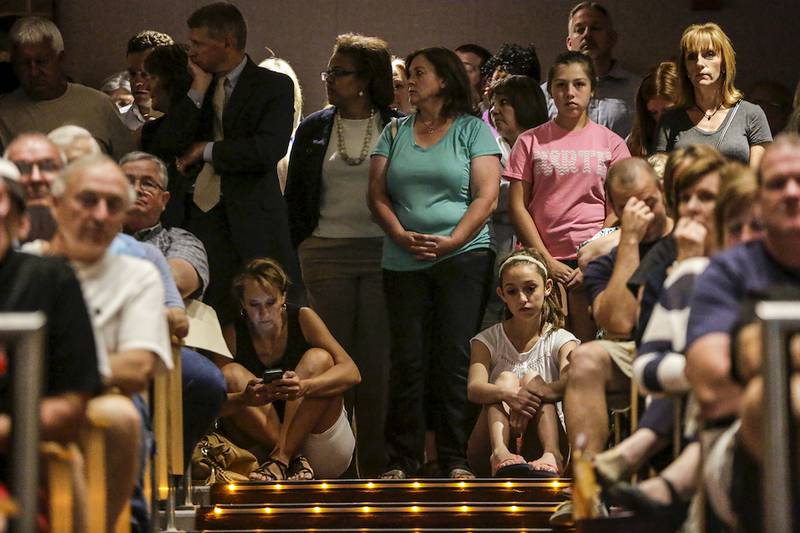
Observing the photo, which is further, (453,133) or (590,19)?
(590,19)

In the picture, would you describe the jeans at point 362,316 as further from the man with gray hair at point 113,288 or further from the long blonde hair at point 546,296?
the man with gray hair at point 113,288

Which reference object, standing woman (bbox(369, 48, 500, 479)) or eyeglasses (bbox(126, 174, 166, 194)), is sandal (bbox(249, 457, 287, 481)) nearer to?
standing woman (bbox(369, 48, 500, 479))

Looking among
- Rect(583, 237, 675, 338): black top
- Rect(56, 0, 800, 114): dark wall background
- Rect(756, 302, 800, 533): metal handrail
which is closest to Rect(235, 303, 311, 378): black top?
Rect(583, 237, 675, 338): black top

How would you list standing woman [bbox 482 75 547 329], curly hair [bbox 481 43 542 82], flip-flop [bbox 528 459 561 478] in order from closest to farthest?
flip-flop [bbox 528 459 561 478], standing woman [bbox 482 75 547 329], curly hair [bbox 481 43 542 82]

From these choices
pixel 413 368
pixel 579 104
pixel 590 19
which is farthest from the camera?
pixel 590 19

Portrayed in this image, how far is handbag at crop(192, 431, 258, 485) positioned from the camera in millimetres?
5688

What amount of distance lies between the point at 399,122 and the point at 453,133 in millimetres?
249

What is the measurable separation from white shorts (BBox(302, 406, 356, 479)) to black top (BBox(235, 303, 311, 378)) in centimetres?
26

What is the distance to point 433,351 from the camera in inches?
238

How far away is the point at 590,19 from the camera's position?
23.8 ft

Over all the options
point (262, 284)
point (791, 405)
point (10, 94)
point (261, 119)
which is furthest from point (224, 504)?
point (791, 405)

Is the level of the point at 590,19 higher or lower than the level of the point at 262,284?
higher

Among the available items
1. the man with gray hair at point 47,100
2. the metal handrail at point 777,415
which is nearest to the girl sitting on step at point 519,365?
the man with gray hair at point 47,100

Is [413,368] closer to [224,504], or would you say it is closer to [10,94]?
[224,504]
